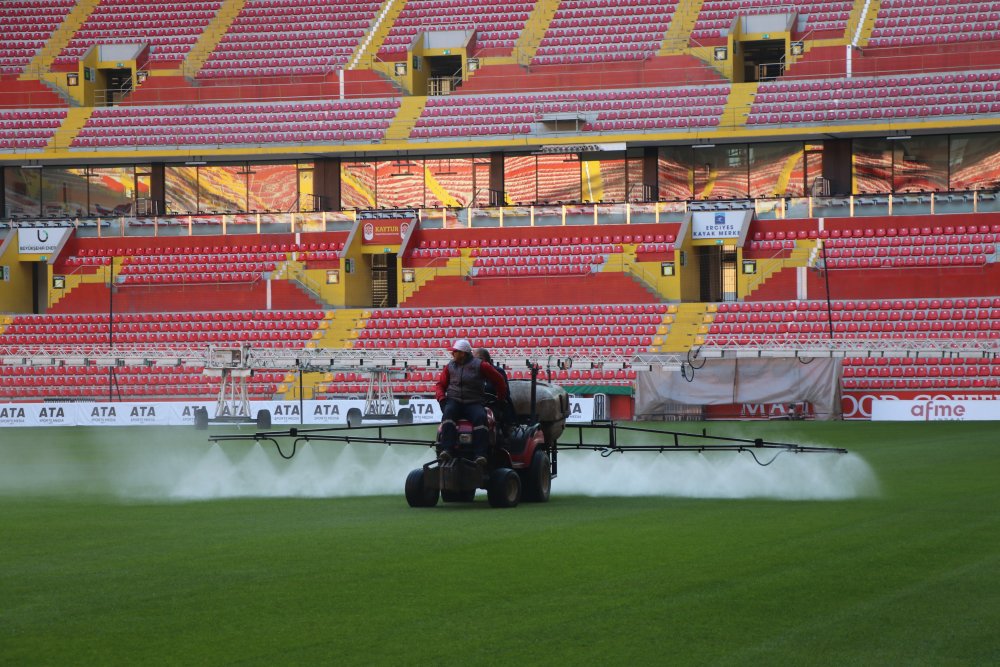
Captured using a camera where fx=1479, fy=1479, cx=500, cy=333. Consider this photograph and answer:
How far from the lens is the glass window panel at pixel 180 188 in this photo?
6072 cm

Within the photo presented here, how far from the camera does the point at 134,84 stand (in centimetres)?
6216

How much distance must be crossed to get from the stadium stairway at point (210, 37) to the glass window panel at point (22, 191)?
25.1 feet

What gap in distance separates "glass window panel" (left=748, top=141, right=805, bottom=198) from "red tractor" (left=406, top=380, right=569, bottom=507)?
39310 millimetres

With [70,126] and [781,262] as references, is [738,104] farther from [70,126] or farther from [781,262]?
[70,126]

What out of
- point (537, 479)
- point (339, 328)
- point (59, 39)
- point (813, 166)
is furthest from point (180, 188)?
point (537, 479)

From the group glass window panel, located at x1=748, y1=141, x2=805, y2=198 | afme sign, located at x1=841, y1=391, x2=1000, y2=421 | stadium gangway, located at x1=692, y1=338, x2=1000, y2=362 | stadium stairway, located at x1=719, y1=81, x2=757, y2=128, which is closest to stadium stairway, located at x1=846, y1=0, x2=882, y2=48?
stadium stairway, located at x1=719, y1=81, x2=757, y2=128

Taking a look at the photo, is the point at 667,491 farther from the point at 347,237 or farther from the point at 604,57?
the point at 604,57

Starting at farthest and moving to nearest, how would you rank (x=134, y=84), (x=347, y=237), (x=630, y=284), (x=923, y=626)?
(x=134, y=84) < (x=347, y=237) < (x=630, y=284) < (x=923, y=626)

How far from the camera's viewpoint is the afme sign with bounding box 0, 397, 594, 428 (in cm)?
4488

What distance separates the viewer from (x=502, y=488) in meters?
17.0

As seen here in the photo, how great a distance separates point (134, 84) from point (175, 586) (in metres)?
54.3

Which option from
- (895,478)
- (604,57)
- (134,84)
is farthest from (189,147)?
(895,478)

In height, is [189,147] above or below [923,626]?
above

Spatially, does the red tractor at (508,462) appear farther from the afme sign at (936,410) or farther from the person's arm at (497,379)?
the afme sign at (936,410)
